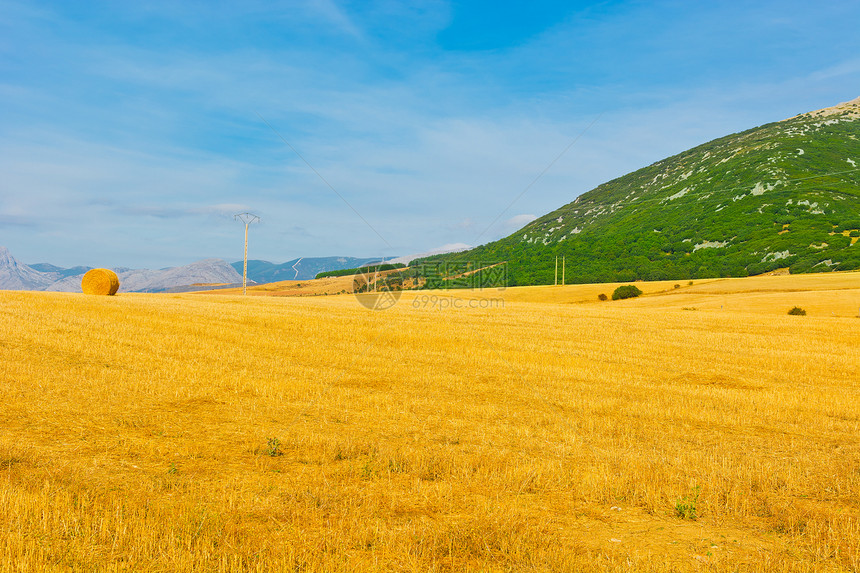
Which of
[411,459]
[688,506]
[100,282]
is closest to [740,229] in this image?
[100,282]

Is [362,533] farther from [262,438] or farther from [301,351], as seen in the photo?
[301,351]

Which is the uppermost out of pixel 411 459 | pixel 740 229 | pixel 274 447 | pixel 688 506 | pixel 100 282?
pixel 740 229

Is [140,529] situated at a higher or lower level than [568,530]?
higher

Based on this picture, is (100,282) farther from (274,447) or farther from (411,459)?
(411,459)

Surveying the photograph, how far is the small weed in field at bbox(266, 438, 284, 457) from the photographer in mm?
8695

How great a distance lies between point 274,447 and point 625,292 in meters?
73.5

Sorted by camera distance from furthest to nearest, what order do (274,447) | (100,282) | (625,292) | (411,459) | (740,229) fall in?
(740,229), (625,292), (100,282), (274,447), (411,459)

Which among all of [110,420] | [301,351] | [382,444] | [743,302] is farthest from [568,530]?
[743,302]

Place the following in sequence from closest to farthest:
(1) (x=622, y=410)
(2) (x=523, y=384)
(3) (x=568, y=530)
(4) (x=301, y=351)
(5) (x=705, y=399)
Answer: (3) (x=568, y=530), (1) (x=622, y=410), (5) (x=705, y=399), (2) (x=523, y=384), (4) (x=301, y=351)

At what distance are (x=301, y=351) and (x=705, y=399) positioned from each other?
13.7m

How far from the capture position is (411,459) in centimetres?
843

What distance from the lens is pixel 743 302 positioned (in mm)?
53281

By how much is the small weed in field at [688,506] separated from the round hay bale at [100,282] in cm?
4844

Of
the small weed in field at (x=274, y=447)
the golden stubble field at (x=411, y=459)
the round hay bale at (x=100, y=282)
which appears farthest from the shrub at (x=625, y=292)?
the small weed in field at (x=274, y=447)
